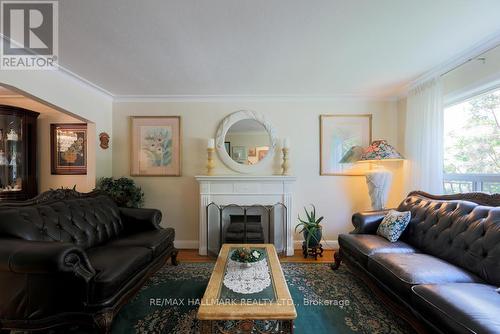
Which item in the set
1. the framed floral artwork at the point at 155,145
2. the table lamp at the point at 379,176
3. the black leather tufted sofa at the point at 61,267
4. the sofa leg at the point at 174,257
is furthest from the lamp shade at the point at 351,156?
the black leather tufted sofa at the point at 61,267

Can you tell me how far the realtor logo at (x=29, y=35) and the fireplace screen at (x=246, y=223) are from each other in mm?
2475

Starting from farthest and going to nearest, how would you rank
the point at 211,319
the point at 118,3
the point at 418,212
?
1. the point at 418,212
2. the point at 118,3
3. the point at 211,319

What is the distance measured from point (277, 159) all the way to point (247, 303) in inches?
96.2

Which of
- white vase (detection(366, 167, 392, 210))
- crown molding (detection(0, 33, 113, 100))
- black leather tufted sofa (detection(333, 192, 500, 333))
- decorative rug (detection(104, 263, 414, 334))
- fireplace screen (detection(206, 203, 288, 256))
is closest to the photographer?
black leather tufted sofa (detection(333, 192, 500, 333))

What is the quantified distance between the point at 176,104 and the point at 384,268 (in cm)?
338

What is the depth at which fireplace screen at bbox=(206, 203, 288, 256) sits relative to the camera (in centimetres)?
331

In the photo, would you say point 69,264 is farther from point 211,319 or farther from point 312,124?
point 312,124

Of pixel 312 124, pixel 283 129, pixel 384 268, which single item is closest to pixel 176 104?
pixel 283 129

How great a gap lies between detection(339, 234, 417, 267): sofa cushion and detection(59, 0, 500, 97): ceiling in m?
1.90

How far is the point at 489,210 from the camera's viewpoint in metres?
1.85

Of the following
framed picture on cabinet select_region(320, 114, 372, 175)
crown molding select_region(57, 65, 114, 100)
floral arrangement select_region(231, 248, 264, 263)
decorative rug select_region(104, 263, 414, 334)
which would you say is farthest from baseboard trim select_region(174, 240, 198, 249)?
crown molding select_region(57, 65, 114, 100)

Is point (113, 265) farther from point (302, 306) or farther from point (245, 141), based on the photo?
point (245, 141)

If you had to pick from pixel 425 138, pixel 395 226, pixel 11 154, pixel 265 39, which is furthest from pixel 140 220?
pixel 425 138

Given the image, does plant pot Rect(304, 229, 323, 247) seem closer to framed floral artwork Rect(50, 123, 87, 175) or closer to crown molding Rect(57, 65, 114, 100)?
crown molding Rect(57, 65, 114, 100)
